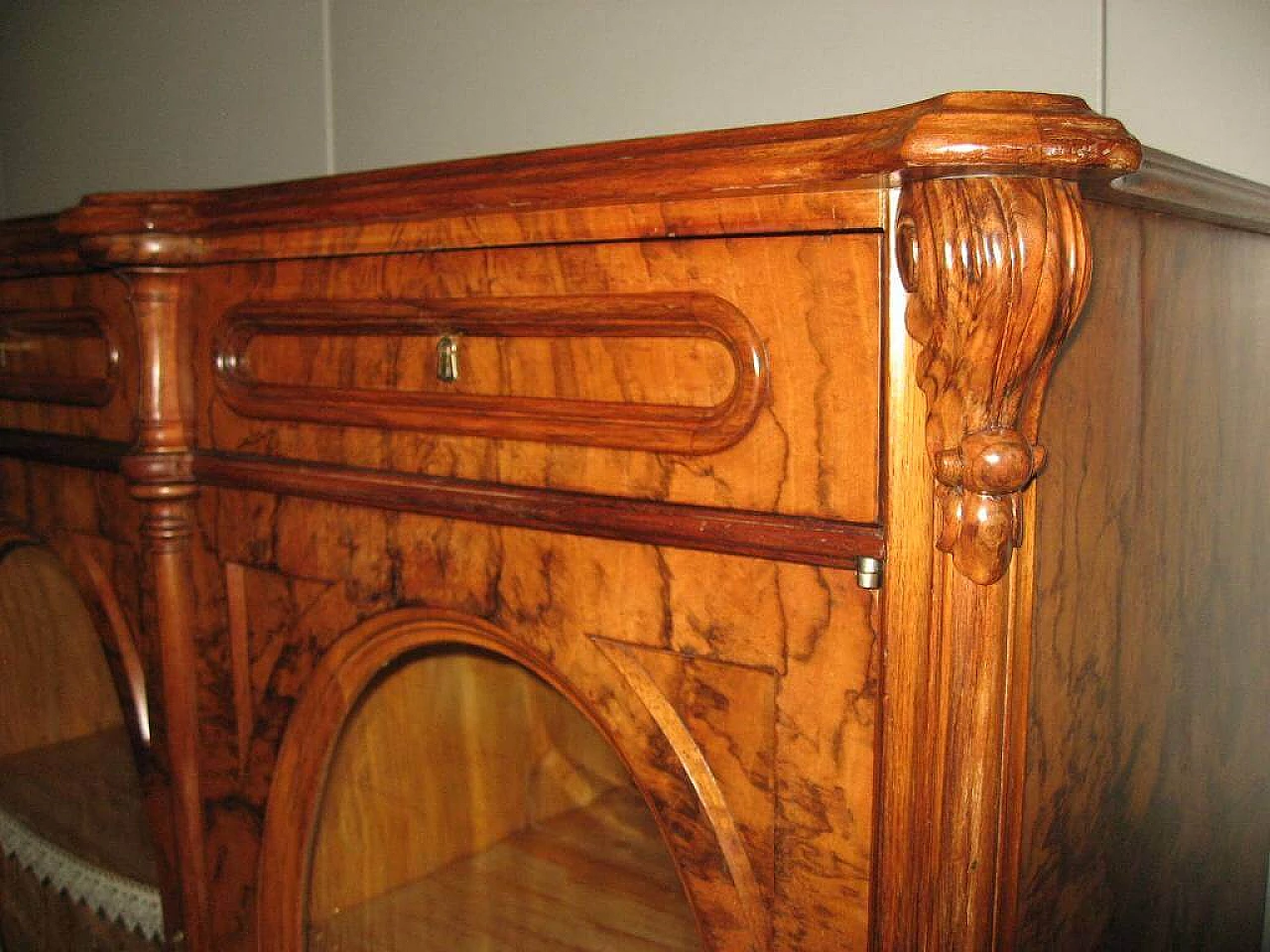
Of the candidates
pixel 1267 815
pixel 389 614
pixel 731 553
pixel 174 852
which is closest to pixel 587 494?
pixel 731 553

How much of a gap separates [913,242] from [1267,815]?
2.47ft

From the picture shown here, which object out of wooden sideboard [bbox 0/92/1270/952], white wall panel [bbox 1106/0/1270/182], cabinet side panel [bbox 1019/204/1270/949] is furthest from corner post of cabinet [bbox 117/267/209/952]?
white wall panel [bbox 1106/0/1270/182]

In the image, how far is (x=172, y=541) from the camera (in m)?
0.94

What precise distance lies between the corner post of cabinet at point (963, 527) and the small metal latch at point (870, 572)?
0.01 metres

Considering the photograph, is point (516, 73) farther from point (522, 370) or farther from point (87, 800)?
point (87, 800)

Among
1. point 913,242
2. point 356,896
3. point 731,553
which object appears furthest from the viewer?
point 356,896

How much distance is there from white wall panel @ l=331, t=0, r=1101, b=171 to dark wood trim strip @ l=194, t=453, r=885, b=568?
57 centimetres

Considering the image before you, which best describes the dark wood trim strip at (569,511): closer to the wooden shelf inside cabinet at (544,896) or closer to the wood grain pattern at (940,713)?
the wood grain pattern at (940,713)

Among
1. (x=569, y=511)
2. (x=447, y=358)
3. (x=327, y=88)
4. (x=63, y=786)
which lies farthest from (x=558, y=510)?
(x=327, y=88)

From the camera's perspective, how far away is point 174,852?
1004 mm

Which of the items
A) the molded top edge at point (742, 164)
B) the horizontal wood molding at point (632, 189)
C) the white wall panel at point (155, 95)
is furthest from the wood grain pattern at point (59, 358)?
the white wall panel at point (155, 95)

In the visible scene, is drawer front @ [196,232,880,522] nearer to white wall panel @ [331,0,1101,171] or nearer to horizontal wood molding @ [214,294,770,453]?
horizontal wood molding @ [214,294,770,453]

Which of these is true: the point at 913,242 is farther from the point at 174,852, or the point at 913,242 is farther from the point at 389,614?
the point at 174,852

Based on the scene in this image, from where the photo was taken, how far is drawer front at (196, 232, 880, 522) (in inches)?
22.9
